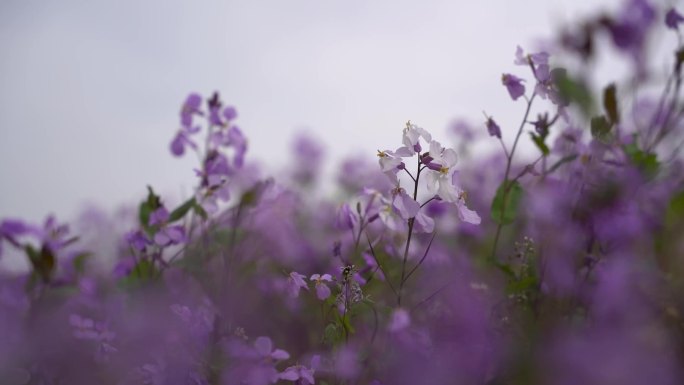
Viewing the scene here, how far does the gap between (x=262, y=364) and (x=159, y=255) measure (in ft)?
1.93

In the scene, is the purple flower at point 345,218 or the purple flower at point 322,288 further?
the purple flower at point 345,218

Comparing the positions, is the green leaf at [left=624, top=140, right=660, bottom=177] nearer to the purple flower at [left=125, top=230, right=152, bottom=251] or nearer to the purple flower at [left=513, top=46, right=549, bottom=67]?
the purple flower at [left=513, top=46, right=549, bottom=67]

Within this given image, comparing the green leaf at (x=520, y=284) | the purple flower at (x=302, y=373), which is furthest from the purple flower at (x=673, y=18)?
the purple flower at (x=302, y=373)

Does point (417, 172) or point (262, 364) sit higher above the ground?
point (417, 172)

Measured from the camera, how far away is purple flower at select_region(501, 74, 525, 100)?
4.91 ft

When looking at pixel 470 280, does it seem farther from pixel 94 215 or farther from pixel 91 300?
pixel 94 215

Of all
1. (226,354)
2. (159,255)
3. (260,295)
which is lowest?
(226,354)

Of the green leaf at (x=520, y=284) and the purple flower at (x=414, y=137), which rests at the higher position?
the purple flower at (x=414, y=137)

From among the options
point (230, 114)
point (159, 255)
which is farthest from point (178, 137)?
point (159, 255)

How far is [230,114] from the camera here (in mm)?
1903

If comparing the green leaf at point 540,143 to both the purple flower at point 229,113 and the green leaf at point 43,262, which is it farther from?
the green leaf at point 43,262

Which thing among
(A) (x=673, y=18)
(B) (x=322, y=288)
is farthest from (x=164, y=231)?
(A) (x=673, y=18)

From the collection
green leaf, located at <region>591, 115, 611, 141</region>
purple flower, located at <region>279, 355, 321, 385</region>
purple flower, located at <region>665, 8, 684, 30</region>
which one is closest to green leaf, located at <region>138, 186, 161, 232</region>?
purple flower, located at <region>279, 355, 321, 385</region>

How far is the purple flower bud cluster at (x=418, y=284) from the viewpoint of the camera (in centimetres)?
124
